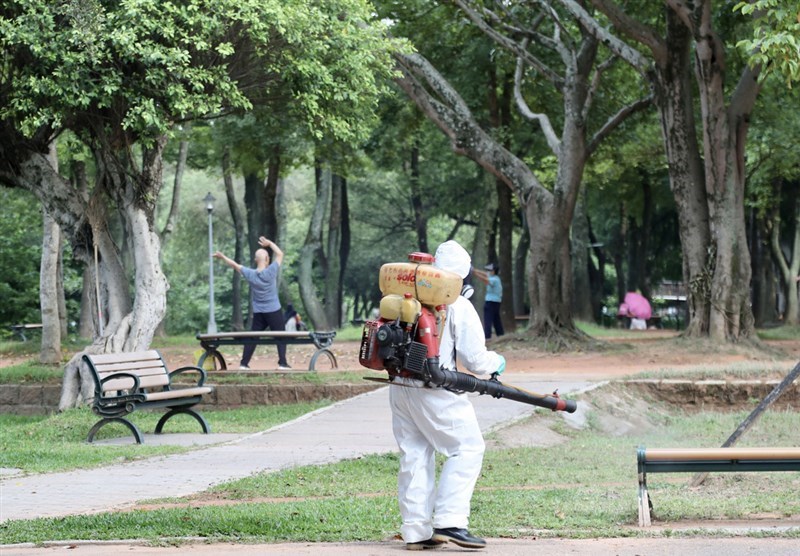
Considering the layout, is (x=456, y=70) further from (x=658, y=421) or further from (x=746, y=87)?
(x=658, y=421)

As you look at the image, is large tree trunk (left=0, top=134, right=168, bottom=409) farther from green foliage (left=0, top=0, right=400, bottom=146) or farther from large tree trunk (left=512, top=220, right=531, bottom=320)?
large tree trunk (left=512, top=220, right=531, bottom=320)

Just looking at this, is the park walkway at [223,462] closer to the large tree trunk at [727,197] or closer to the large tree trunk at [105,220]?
the large tree trunk at [105,220]

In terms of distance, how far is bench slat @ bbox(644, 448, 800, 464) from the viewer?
7.72m

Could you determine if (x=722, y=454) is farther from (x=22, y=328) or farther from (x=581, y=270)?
(x=22, y=328)

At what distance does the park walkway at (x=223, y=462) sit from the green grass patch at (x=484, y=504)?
1.80ft

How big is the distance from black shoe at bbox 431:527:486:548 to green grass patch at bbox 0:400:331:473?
519cm

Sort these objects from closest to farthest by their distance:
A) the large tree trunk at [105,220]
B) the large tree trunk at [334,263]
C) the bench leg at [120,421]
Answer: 1. the bench leg at [120,421]
2. the large tree trunk at [105,220]
3. the large tree trunk at [334,263]

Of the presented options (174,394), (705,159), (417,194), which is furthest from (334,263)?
(174,394)

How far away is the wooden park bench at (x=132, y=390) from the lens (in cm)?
1263

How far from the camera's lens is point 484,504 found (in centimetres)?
825

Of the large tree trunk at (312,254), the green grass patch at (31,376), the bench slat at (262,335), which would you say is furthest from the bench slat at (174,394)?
the large tree trunk at (312,254)

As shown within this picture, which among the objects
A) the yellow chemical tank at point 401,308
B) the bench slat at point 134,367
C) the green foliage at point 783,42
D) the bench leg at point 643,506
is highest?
the green foliage at point 783,42

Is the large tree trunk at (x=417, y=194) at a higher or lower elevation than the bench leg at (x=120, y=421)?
higher

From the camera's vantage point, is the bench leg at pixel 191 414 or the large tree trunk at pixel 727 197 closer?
the bench leg at pixel 191 414
